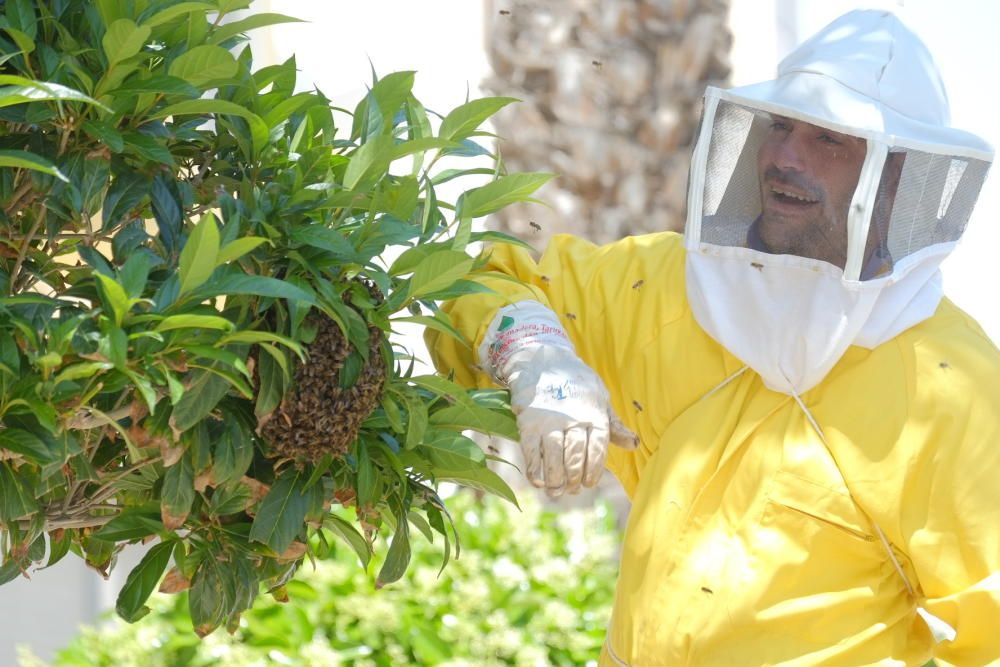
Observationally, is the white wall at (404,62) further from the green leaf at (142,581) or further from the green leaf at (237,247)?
the green leaf at (237,247)

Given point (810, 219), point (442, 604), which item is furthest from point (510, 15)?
point (810, 219)

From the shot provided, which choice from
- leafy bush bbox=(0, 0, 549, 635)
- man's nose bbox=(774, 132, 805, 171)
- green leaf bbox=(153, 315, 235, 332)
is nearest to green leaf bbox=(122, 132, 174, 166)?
leafy bush bbox=(0, 0, 549, 635)

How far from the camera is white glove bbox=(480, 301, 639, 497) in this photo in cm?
204

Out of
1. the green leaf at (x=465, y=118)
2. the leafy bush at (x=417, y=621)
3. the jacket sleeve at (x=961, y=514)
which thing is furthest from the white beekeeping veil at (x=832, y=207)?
the leafy bush at (x=417, y=621)

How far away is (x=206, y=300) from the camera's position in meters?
1.44

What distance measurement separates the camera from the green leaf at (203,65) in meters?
1.46

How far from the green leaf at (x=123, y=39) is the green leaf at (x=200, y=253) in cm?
22

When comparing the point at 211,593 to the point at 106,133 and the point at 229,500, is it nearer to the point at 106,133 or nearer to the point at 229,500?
the point at 229,500

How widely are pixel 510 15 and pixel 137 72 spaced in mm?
3068

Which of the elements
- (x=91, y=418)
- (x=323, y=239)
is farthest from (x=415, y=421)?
(x=91, y=418)

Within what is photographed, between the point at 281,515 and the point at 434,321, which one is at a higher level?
the point at 434,321

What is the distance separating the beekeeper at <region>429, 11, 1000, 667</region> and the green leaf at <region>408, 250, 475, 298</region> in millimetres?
484

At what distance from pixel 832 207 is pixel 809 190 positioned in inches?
2.1

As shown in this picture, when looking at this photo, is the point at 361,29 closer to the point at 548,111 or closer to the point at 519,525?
the point at 548,111
